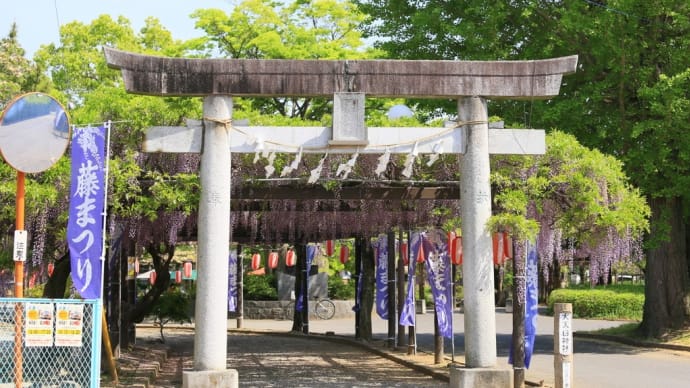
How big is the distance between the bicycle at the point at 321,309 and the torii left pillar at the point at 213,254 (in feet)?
87.0

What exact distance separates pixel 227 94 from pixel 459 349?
11.5 meters

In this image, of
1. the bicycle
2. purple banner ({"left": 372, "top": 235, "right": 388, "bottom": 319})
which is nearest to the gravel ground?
purple banner ({"left": 372, "top": 235, "right": 388, "bottom": 319})

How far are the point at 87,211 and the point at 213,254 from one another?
1688 mm

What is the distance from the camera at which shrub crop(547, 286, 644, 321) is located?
32.7 meters

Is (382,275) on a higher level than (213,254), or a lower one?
lower

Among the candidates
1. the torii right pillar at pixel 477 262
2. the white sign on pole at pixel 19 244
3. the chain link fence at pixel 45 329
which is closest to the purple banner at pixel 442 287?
the torii right pillar at pixel 477 262

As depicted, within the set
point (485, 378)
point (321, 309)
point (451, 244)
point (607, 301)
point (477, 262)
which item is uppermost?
point (451, 244)

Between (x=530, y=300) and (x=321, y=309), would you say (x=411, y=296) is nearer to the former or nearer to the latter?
(x=530, y=300)

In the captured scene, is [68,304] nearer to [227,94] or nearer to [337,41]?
[227,94]

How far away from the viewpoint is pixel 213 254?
35.0 feet

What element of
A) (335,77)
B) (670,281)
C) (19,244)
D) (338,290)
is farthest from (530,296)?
(338,290)

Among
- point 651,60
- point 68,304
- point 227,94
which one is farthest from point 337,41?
point 68,304

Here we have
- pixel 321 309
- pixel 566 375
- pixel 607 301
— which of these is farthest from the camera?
pixel 321 309

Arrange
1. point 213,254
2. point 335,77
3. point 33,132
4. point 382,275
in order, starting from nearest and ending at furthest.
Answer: point 33,132 → point 213,254 → point 335,77 → point 382,275
